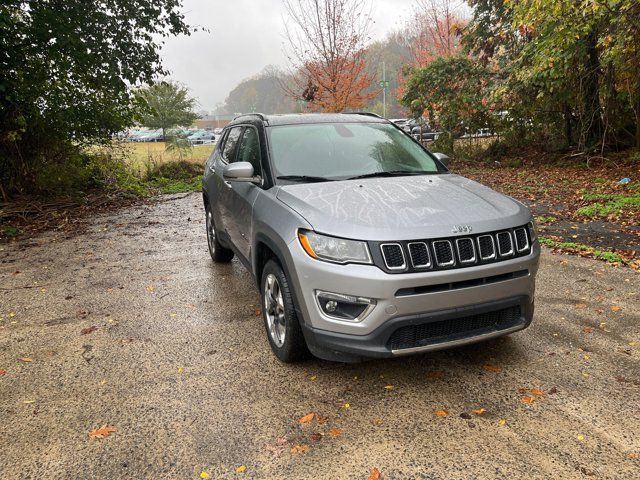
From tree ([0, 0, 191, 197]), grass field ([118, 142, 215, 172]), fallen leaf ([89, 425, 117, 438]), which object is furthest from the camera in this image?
grass field ([118, 142, 215, 172])

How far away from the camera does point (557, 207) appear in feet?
30.1

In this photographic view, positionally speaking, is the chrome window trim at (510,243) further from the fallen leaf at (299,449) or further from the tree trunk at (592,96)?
the tree trunk at (592,96)

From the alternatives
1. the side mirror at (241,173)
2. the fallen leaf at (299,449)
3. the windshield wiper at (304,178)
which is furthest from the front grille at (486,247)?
the side mirror at (241,173)

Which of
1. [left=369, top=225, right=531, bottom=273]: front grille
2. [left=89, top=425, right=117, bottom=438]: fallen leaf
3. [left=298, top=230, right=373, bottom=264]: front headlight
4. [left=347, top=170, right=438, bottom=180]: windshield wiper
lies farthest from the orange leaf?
[left=89, top=425, right=117, bottom=438]: fallen leaf

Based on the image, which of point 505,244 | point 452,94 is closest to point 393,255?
point 505,244

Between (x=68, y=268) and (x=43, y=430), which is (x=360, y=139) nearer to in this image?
(x=43, y=430)

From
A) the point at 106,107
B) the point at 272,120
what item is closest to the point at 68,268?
the point at 272,120

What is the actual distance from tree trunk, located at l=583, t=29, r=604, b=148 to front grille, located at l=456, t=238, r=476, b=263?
38.7 ft

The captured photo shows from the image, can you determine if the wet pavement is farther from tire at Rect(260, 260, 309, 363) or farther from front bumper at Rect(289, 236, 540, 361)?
front bumper at Rect(289, 236, 540, 361)

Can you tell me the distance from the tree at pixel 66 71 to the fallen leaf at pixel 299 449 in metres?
8.69

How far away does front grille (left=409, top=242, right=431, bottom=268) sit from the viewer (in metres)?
2.89

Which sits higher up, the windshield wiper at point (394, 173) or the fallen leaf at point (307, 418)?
the windshield wiper at point (394, 173)

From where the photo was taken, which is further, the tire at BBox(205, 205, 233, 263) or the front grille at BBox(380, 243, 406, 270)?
the tire at BBox(205, 205, 233, 263)

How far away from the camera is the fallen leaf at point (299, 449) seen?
2.64m
